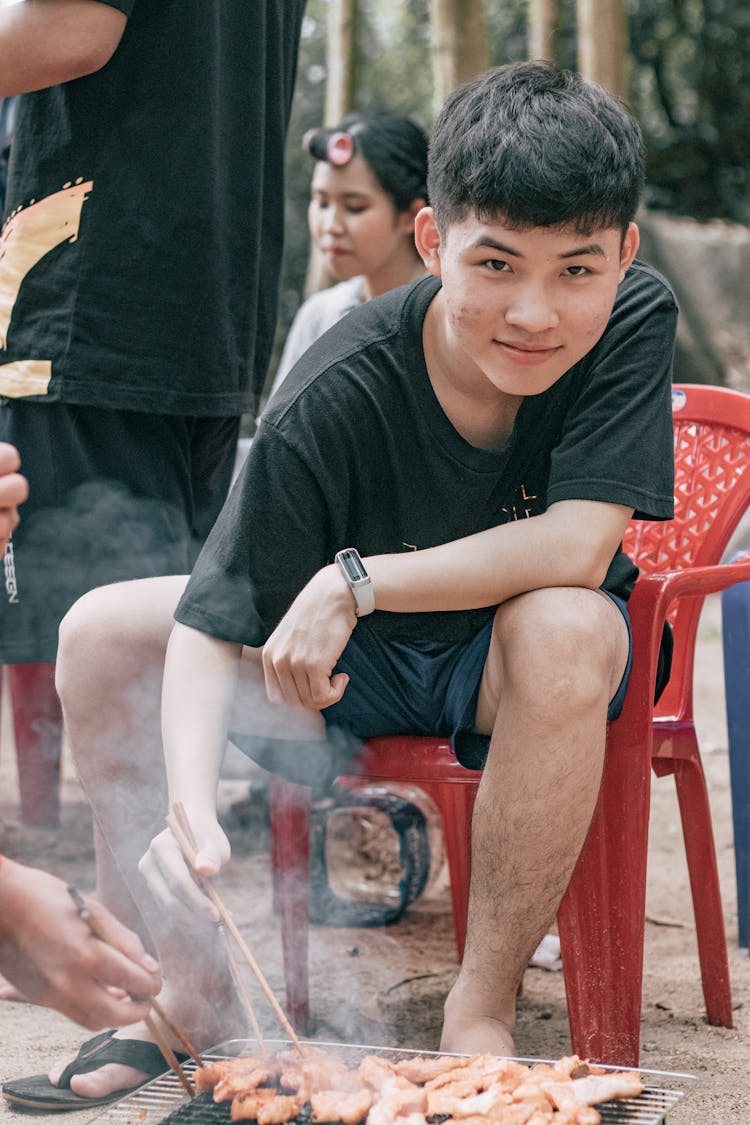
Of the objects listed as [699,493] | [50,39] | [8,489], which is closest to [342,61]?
[699,493]

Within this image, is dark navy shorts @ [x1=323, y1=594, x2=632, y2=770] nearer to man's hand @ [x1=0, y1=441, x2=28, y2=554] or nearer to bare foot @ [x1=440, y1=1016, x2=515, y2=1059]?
bare foot @ [x1=440, y1=1016, x2=515, y2=1059]

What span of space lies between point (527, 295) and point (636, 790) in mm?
820

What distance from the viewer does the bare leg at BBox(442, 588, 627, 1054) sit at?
1940 mm

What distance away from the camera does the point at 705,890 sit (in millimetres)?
2498

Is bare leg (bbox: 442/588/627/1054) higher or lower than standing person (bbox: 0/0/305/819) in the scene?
lower

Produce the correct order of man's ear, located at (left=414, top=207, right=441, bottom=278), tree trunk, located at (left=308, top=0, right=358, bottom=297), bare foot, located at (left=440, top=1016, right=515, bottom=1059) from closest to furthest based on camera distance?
bare foot, located at (left=440, top=1016, right=515, bottom=1059) < man's ear, located at (left=414, top=207, right=441, bottom=278) < tree trunk, located at (left=308, top=0, right=358, bottom=297)

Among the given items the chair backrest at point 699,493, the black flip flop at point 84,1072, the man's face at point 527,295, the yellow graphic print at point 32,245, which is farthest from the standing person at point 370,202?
the black flip flop at point 84,1072

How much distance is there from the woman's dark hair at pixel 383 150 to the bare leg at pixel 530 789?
8.22ft

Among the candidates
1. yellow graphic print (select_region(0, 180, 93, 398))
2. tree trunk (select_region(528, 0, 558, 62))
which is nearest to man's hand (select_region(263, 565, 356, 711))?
yellow graphic print (select_region(0, 180, 93, 398))

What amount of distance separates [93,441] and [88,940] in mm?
1274

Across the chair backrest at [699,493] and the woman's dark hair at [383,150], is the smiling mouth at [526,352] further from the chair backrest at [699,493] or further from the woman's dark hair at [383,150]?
the woman's dark hair at [383,150]

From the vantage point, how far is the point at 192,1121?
1636mm

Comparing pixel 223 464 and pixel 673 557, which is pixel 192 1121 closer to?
pixel 223 464

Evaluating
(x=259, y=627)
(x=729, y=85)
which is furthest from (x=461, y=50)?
(x=729, y=85)
